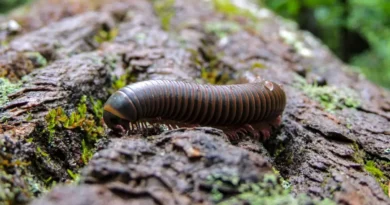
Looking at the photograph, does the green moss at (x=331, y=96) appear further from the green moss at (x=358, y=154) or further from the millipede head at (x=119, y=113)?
the millipede head at (x=119, y=113)

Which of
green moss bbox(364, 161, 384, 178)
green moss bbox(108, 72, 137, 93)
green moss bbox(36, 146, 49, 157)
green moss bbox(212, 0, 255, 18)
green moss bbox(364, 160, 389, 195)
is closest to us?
green moss bbox(36, 146, 49, 157)

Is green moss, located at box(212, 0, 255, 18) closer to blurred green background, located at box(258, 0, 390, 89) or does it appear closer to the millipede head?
blurred green background, located at box(258, 0, 390, 89)

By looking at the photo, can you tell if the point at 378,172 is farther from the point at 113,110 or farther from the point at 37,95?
the point at 37,95

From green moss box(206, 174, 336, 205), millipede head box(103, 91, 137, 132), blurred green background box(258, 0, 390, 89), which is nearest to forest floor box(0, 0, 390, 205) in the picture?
green moss box(206, 174, 336, 205)

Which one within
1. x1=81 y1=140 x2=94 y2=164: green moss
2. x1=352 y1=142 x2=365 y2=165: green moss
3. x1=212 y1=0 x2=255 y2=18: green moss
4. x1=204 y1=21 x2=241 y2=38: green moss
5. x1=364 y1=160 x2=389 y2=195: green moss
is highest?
x1=212 y1=0 x2=255 y2=18: green moss

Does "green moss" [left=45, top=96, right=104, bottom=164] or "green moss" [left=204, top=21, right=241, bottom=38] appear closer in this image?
"green moss" [left=45, top=96, right=104, bottom=164]

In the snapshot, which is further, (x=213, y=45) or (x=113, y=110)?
(x=213, y=45)

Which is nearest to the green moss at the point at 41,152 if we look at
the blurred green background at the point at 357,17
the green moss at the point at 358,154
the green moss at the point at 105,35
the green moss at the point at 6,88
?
the green moss at the point at 6,88

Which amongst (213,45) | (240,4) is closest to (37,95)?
(213,45)

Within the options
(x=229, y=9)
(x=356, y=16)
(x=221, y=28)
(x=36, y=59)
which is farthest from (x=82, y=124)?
(x=356, y=16)
